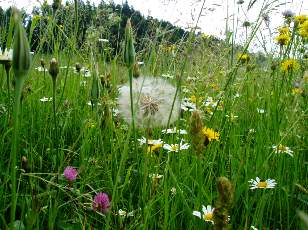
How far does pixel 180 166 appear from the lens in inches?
59.1

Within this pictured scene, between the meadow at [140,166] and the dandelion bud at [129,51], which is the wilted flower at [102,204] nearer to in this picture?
the meadow at [140,166]

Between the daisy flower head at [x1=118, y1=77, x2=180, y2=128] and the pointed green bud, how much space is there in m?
0.50

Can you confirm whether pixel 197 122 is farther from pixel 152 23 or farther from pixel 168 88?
pixel 152 23

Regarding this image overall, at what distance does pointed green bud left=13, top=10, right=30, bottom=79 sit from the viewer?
1.93 ft

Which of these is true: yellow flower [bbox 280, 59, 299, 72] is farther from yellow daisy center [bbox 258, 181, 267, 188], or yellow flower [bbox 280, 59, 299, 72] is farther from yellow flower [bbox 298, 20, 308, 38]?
yellow daisy center [bbox 258, 181, 267, 188]

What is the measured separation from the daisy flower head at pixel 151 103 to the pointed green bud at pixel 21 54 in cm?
50

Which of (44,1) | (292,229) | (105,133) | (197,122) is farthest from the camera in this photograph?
(44,1)

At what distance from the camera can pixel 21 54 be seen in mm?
607

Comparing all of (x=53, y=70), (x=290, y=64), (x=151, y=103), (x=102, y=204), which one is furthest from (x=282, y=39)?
(x=102, y=204)

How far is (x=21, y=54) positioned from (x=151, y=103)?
0.65 meters

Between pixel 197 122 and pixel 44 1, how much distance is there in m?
1.60

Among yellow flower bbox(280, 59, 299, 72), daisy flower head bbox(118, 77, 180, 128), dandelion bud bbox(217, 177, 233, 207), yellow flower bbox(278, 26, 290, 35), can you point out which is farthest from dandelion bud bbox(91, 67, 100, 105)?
yellow flower bbox(278, 26, 290, 35)

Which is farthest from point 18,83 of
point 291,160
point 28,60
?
point 291,160

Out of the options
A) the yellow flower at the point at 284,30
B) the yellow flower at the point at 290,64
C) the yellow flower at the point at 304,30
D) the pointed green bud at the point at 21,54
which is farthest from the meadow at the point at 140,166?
the yellow flower at the point at 284,30
